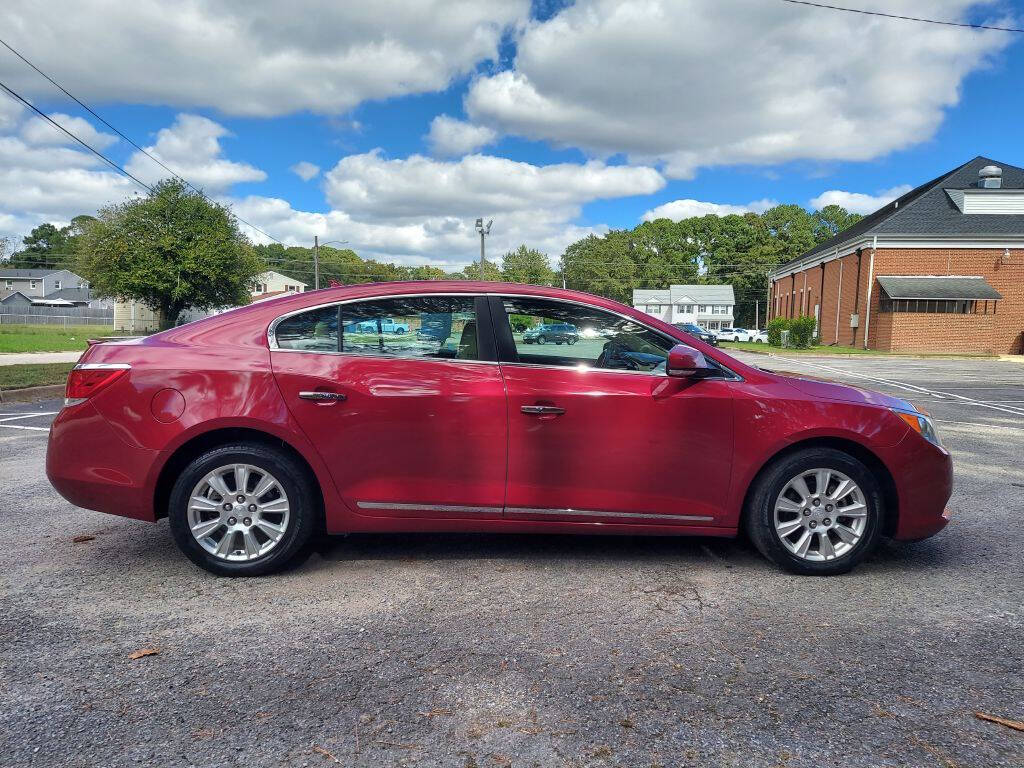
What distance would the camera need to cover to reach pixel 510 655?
2.81m

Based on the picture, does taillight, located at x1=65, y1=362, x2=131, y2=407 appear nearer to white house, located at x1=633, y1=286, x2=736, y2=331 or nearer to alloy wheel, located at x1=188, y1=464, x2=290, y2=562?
alloy wheel, located at x1=188, y1=464, x2=290, y2=562

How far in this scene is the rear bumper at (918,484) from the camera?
12.2 ft

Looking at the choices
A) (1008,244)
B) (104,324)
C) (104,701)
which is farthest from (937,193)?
(104,324)

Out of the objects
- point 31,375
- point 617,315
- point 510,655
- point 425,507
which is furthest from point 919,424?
point 31,375

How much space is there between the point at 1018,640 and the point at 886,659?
703 mm

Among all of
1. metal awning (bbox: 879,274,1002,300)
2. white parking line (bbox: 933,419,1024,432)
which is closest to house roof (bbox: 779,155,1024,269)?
metal awning (bbox: 879,274,1002,300)

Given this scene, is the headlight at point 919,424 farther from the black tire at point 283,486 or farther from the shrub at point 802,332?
the shrub at point 802,332

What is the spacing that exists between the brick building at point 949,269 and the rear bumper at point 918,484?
3637cm

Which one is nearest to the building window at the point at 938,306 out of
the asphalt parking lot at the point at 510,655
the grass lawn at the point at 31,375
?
the asphalt parking lot at the point at 510,655

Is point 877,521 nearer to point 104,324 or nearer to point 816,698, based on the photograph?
point 816,698

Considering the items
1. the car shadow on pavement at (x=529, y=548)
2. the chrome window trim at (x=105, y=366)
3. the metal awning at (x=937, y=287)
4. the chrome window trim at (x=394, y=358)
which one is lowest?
the car shadow on pavement at (x=529, y=548)

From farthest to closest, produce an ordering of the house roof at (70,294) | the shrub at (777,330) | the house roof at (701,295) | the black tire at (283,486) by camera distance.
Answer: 1. the house roof at (70,294)
2. the house roof at (701,295)
3. the shrub at (777,330)
4. the black tire at (283,486)

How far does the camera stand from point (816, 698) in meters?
2.50

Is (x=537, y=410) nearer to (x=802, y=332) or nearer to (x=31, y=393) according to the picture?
(x=31, y=393)
